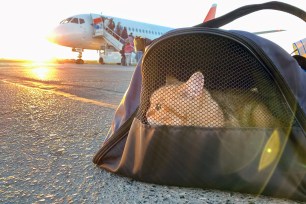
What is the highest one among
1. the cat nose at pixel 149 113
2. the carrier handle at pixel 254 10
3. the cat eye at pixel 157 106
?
the carrier handle at pixel 254 10

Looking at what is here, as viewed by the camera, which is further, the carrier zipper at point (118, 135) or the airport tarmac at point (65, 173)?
the carrier zipper at point (118, 135)

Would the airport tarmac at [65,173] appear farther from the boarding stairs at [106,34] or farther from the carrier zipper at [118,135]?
the boarding stairs at [106,34]

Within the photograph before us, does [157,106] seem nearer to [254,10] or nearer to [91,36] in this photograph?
[254,10]

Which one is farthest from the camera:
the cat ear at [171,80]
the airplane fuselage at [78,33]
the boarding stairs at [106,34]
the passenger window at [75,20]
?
the boarding stairs at [106,34]

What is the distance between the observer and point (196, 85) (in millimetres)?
828

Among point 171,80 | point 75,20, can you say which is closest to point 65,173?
point 171,80

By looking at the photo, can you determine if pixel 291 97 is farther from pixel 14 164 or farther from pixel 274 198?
pixel 14 164

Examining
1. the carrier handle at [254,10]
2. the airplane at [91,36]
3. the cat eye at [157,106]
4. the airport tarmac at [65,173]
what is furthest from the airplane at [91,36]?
the cat eye at [157,106]

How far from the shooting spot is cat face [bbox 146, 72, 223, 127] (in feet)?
2.54

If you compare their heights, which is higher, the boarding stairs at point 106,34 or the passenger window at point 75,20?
the passenger window at point 75,20

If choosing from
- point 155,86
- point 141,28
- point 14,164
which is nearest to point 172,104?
point 155,86

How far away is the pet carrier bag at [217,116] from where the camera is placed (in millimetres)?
667

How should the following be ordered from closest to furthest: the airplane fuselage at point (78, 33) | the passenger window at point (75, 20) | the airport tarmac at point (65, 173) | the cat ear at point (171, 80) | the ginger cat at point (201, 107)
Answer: the airport tarmac at point (65, 173), the ginger cat at point (201, 107), the cat ear at point (171, 80), the airplane fuselage at point (78, 33), the passenger window at point (75, 20)

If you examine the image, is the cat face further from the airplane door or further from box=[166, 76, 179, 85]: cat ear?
the airplane door
